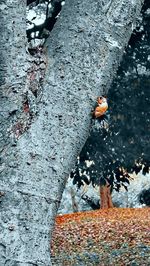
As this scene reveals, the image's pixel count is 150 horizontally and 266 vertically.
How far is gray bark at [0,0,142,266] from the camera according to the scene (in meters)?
1.50

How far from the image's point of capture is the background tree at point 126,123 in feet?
28.1

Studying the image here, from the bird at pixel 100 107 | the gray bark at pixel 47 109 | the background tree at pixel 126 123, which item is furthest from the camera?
the background tree at pixel 126 123

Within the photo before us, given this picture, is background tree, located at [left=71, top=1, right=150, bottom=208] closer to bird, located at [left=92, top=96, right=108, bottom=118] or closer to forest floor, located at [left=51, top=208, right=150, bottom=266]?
forest floor, located at [left=51, top=208, right=150, bottom=266]

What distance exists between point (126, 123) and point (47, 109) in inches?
292

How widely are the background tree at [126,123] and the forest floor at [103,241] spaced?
91cm

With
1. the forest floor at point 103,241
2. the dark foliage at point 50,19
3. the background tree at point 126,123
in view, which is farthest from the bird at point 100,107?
the background tree at point 126,123

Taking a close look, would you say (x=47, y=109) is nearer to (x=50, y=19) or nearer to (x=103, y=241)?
(x=50, y=19)

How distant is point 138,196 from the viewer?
1617 centimetres

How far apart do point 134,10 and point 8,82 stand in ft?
1.61

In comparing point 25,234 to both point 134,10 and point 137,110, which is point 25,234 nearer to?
point 134,10

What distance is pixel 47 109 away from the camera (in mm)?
1585

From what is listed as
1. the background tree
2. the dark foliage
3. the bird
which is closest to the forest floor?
the background tree

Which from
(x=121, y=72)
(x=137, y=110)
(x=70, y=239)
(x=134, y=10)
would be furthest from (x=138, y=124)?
(x=134, y=10)

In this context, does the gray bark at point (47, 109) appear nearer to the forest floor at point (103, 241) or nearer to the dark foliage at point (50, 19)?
the forest floor at point (103, 241)
